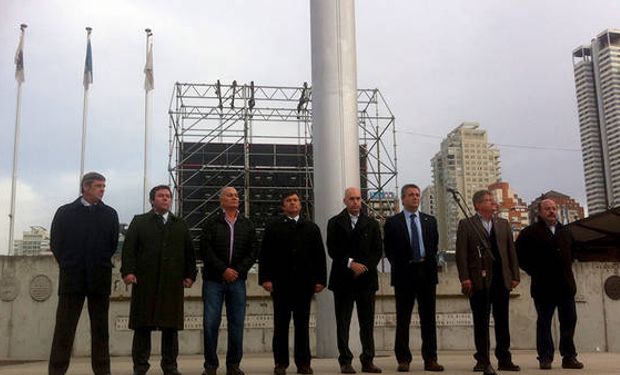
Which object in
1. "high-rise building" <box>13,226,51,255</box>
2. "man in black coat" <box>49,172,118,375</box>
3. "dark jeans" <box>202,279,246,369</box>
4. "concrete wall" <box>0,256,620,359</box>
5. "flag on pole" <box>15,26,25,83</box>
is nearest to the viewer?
"man in black coat" <box>49,172,118,375</box>

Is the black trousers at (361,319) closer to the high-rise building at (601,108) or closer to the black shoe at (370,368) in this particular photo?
the black shoe at (370,368)

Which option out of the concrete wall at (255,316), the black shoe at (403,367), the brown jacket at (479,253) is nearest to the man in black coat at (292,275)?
the black shoe at (403,367)

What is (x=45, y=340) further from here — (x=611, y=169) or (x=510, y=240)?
(x=611, y=169)

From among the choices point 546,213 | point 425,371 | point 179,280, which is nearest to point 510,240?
point 546,213

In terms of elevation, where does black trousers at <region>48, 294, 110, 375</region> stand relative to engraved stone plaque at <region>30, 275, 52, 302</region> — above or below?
below

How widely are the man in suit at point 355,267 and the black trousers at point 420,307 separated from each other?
0.85 feet

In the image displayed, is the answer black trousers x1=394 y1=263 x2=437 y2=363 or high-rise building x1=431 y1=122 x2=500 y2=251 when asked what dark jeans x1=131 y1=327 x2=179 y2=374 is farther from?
high-rise building x1=431 y1=122 x2=500 y2=251

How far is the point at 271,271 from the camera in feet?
18.6

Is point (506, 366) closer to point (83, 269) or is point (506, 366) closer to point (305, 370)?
point (305, 370)

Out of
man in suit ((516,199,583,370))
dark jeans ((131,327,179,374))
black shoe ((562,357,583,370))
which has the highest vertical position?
man in suit ((516,199,583,370))

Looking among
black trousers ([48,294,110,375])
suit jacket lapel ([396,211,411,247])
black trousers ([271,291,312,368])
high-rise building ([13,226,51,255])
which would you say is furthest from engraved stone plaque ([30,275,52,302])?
high-rise building ([13,226,51,255])

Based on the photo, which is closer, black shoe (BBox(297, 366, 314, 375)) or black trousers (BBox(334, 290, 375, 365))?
black shoe (BBox(297, 366, 314, 375))

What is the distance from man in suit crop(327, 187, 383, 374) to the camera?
5.63m

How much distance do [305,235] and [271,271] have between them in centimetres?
43
